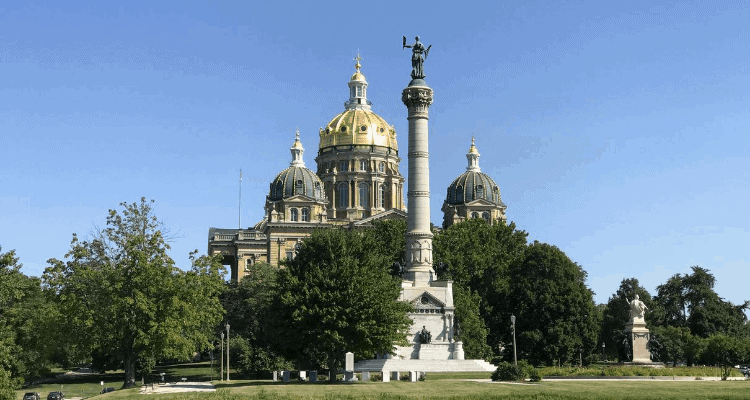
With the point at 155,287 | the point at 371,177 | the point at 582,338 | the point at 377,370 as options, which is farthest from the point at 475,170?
the point at 155,287

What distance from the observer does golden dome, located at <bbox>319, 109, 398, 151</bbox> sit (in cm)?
14588

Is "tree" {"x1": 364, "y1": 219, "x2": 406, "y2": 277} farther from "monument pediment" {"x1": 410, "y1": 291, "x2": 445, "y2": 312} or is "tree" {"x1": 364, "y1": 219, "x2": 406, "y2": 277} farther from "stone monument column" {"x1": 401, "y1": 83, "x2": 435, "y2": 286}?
"monument pediment" {"x1": 410, "y1": 291, "x2": 445, "y2": 312}

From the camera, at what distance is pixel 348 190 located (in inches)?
5689

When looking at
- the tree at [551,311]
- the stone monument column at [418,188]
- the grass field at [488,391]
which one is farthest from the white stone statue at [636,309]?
the grass field at [488,391]

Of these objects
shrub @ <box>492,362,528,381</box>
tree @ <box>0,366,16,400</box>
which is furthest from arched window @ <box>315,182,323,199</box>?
tree @ <box>0,366,16,400</box>

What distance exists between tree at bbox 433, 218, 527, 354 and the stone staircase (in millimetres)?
12472

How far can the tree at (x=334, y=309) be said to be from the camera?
187ft

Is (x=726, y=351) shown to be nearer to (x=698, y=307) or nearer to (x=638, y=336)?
(x=638, y=336)

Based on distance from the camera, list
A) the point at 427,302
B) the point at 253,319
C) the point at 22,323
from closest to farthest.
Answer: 1. the point at 22,323
2. the point at 427,302
3. the point at 253,319

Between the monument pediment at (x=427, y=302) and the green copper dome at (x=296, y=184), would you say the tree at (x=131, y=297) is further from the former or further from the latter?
the green copper dome at (x=296, y=184)

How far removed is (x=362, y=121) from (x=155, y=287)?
91845mm

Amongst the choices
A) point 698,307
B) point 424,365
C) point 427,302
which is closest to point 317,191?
point 698,307

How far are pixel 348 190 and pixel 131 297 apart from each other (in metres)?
87.1

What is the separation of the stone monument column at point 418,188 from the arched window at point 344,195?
66.0 meters
